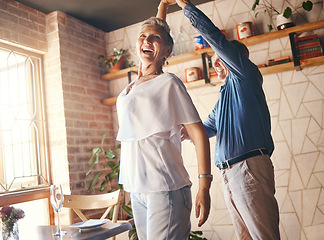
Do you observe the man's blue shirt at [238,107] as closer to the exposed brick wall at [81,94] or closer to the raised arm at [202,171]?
the raised arm at [202,171]

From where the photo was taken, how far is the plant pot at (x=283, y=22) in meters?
3.21

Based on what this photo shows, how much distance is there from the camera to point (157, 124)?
3.30 feet

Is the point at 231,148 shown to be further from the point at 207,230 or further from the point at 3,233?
the point at 207,230

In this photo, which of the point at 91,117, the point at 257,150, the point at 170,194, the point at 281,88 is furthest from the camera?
the point at 91,117

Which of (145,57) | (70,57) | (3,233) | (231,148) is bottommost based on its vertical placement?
(3,233)

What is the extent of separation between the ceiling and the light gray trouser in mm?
3052

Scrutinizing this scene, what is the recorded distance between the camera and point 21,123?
11.1ft

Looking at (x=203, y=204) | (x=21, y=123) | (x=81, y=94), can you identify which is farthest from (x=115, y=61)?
(x=203, y=204)

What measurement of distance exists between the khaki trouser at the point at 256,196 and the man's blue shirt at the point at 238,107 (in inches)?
3.6

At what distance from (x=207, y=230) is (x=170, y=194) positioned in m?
2.83

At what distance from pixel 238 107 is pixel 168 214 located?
1.07 metres

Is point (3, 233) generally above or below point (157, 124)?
below

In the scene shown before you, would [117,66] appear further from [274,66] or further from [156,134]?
[156,134]

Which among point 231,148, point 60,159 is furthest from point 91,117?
point 231,148
